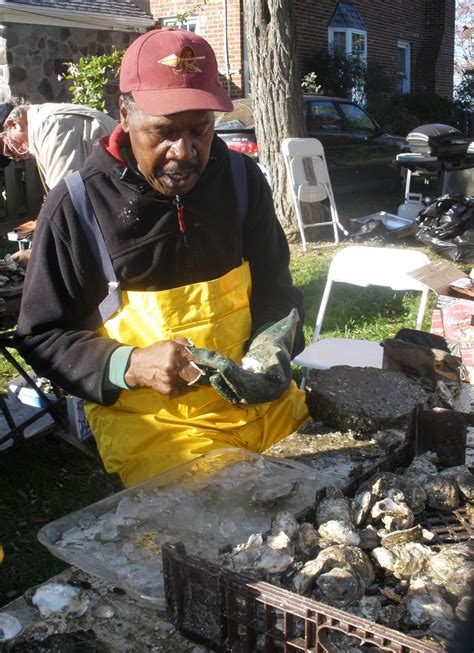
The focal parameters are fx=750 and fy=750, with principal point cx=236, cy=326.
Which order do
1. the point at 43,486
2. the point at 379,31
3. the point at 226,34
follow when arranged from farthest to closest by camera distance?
the point at 379,31 < the point at 226,34 < the point at 43,486

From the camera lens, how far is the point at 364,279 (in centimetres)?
397

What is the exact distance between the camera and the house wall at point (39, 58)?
12734 mm

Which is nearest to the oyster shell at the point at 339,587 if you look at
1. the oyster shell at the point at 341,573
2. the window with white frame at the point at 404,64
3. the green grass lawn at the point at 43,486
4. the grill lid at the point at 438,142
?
the oyster shell at the point at 341,573

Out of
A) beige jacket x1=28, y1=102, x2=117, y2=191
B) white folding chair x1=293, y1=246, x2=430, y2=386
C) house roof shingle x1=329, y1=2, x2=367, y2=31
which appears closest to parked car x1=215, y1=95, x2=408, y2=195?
house roof shingle x1=329, y1=2, x2=367, y2=31

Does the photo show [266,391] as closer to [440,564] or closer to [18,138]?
[440,564]

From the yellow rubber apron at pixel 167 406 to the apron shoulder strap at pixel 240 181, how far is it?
0.23m

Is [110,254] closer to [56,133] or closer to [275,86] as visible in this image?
[56,133]

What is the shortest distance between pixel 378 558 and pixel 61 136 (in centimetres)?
337

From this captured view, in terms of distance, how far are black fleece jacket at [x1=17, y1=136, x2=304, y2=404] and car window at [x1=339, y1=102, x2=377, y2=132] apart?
11.0 meters

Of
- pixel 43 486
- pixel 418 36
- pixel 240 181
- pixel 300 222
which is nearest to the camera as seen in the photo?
pixel 240 181

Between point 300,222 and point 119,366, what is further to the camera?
point 300,222

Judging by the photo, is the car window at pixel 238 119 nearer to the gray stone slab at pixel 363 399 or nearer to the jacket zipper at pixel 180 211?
the gray stone slab at pixel 363 399

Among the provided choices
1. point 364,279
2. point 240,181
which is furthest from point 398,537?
point 364,279

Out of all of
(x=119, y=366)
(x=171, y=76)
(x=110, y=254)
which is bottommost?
(x=119, y=366)
